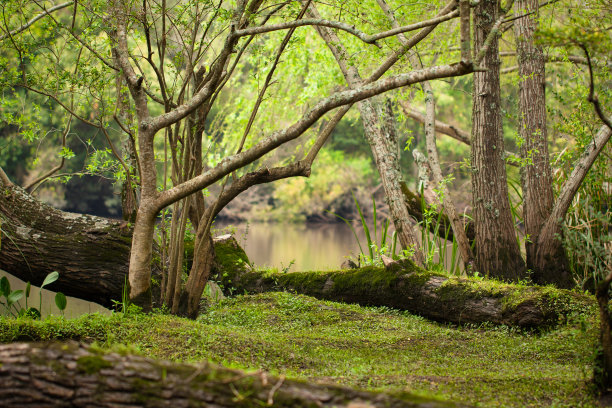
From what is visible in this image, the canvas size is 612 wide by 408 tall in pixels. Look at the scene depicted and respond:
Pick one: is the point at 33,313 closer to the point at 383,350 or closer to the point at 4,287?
the point at 4,287

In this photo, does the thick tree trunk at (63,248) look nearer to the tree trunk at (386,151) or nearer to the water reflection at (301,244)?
the water reflection at (301,244)

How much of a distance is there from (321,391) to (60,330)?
7.19 ft

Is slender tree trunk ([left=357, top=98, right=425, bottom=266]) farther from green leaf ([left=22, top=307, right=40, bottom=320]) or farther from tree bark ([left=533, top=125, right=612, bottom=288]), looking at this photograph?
green leaf ([left=22, top=307, right=40, bottom=320])

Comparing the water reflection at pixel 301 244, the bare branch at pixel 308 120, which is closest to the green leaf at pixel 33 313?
the bare branch at pixel 308 120

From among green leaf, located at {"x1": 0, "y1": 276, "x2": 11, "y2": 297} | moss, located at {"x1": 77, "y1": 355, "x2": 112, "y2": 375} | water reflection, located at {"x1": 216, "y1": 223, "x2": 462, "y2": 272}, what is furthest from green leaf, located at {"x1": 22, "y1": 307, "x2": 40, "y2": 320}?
water reflection, located at {"x1": 216, "y1": 223, "x2": 462, "y2": 272}

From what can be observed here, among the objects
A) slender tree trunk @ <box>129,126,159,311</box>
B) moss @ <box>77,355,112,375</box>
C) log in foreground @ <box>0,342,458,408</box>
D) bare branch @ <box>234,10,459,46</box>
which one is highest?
bare branch @ <box>234,10,459,46</box>

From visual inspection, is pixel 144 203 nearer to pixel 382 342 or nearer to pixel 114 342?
pixel 114 342

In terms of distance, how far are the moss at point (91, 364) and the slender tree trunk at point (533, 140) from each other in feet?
16.8

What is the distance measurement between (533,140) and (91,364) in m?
5.57

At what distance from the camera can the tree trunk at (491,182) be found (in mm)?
5742

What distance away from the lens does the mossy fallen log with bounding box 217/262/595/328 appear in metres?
4.11

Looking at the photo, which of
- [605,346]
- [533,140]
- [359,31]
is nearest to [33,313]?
[359,31]

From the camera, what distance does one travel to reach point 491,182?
578 cm

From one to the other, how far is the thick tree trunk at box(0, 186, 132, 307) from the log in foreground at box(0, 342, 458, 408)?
301cm
